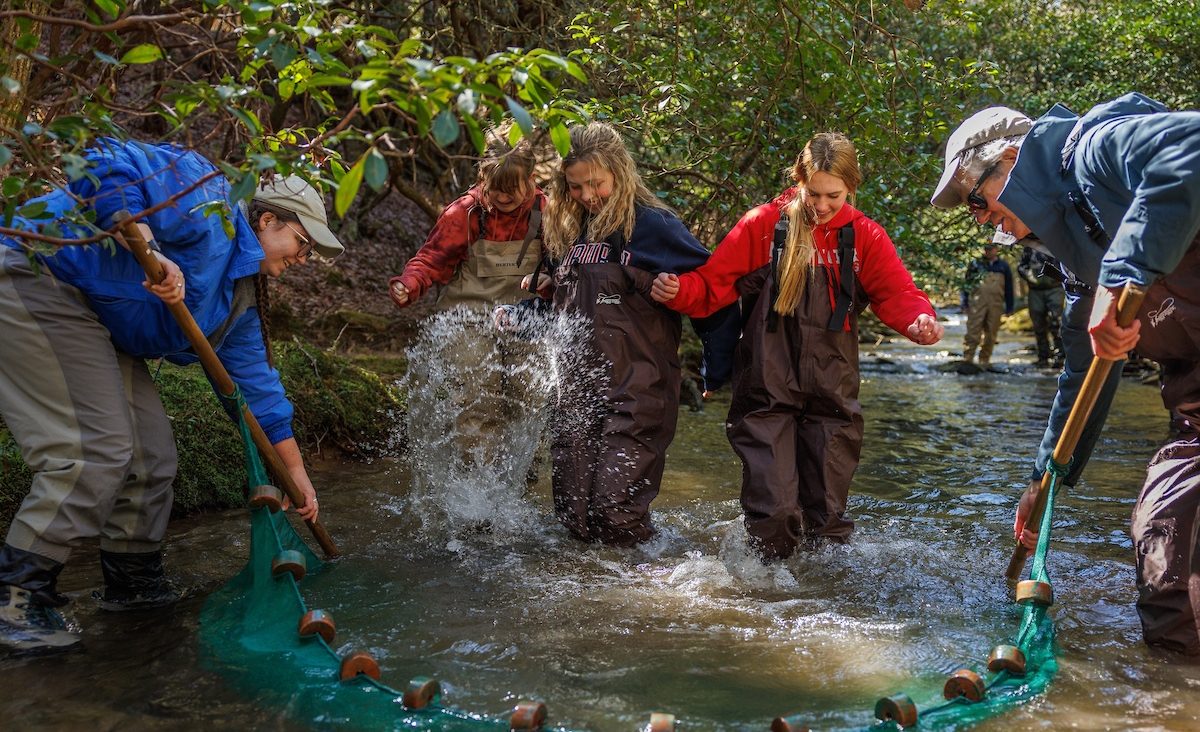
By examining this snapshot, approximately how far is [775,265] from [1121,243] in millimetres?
1672

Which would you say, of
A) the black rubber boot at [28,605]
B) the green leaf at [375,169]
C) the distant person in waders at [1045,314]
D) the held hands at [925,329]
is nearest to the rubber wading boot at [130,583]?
the black rubber boot at [28,605]

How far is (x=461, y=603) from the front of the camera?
4.15 metres

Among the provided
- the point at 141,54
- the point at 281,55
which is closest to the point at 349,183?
the point at 281,55

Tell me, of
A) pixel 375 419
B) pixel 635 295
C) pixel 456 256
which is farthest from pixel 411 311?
pixel 635 295

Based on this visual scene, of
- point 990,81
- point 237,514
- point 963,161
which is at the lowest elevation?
point 237,514

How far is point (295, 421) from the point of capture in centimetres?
658

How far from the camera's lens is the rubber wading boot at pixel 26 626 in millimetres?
3377

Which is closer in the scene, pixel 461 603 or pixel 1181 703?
pixel 1181 703

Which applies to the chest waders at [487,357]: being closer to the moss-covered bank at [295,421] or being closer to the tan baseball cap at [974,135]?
the moss-covered bank at [295,421]

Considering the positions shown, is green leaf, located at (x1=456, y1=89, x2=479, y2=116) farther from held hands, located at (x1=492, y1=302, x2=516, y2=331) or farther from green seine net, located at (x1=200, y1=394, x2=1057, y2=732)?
held hands, located at (x1=492, y1=302, x2=516, y2=331)

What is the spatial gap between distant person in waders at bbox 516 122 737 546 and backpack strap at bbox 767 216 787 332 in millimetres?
358

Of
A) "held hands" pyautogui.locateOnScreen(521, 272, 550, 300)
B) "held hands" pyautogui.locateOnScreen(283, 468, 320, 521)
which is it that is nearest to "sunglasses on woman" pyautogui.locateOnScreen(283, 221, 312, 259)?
"held hands" pyautogui.locateOnScreen(283, 468, 320, 521)

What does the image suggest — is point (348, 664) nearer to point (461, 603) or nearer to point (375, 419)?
point (461, 603)

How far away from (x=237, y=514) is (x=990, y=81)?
216 inches
